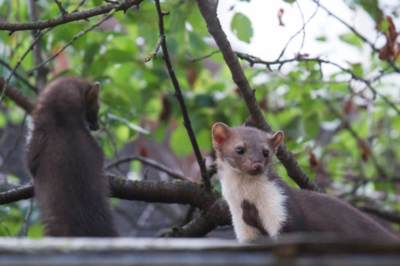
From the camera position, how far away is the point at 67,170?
3277 millimetres

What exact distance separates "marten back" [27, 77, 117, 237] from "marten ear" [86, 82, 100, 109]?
38cm

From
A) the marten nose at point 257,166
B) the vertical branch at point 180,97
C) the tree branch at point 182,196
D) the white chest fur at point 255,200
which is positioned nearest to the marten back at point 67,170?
the tree branch at point 182,196

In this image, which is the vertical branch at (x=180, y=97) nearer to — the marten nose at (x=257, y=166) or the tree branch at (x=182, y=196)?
the tree branch at (x=182, y=196)

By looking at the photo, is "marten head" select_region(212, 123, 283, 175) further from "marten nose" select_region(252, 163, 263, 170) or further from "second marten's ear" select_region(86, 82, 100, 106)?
"second marten's ear" select_region(86, 82, 100, 106)

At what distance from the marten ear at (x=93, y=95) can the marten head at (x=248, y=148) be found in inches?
70.5

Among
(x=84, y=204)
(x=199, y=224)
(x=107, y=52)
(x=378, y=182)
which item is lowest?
(x=378, y=182)

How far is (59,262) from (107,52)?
3.95m

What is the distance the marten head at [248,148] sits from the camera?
328 centimetres

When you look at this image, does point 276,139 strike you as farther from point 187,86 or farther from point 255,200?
point 187,86

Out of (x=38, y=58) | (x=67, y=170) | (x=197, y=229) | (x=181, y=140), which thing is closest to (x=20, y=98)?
(x=38, y=58)

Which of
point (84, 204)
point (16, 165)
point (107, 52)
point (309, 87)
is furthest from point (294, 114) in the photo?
point (16, 165)

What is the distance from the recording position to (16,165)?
24.7 feet

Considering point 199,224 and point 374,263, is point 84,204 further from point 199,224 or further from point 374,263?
point 374,263

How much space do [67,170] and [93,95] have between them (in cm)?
162
